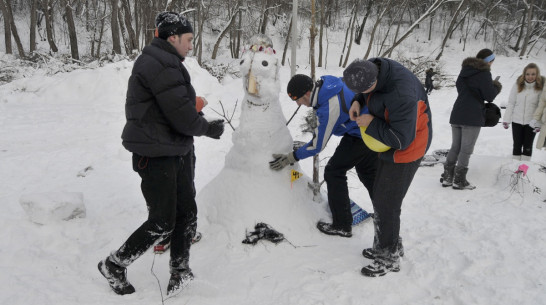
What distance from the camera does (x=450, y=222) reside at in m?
3.42

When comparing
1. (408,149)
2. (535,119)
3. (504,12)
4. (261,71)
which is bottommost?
(535,119)

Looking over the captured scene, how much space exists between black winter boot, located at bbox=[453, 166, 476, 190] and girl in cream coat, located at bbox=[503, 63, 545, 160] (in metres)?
1.39

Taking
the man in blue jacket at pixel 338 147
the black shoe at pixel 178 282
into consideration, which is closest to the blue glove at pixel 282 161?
the man in blue jacket at pixel 338 147

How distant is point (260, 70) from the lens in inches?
121

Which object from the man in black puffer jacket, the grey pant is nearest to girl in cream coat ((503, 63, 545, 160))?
the grey pant

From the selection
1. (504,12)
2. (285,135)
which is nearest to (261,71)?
(285,135)

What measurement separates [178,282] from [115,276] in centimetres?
40

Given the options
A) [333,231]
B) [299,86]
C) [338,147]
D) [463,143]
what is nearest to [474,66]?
[463,143]

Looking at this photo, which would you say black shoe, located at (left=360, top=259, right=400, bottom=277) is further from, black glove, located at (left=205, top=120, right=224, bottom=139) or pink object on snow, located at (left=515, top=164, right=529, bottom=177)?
pink object on snow, located at (left=515, top=164, right=529, bottom=177)

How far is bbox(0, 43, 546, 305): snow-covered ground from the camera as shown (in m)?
A: 2.29

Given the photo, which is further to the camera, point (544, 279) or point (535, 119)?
point (535, 119)

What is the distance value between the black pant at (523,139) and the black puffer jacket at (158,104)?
5.01 meters

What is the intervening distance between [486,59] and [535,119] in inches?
56.2

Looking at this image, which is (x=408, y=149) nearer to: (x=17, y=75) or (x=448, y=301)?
(x=448, y=301)
